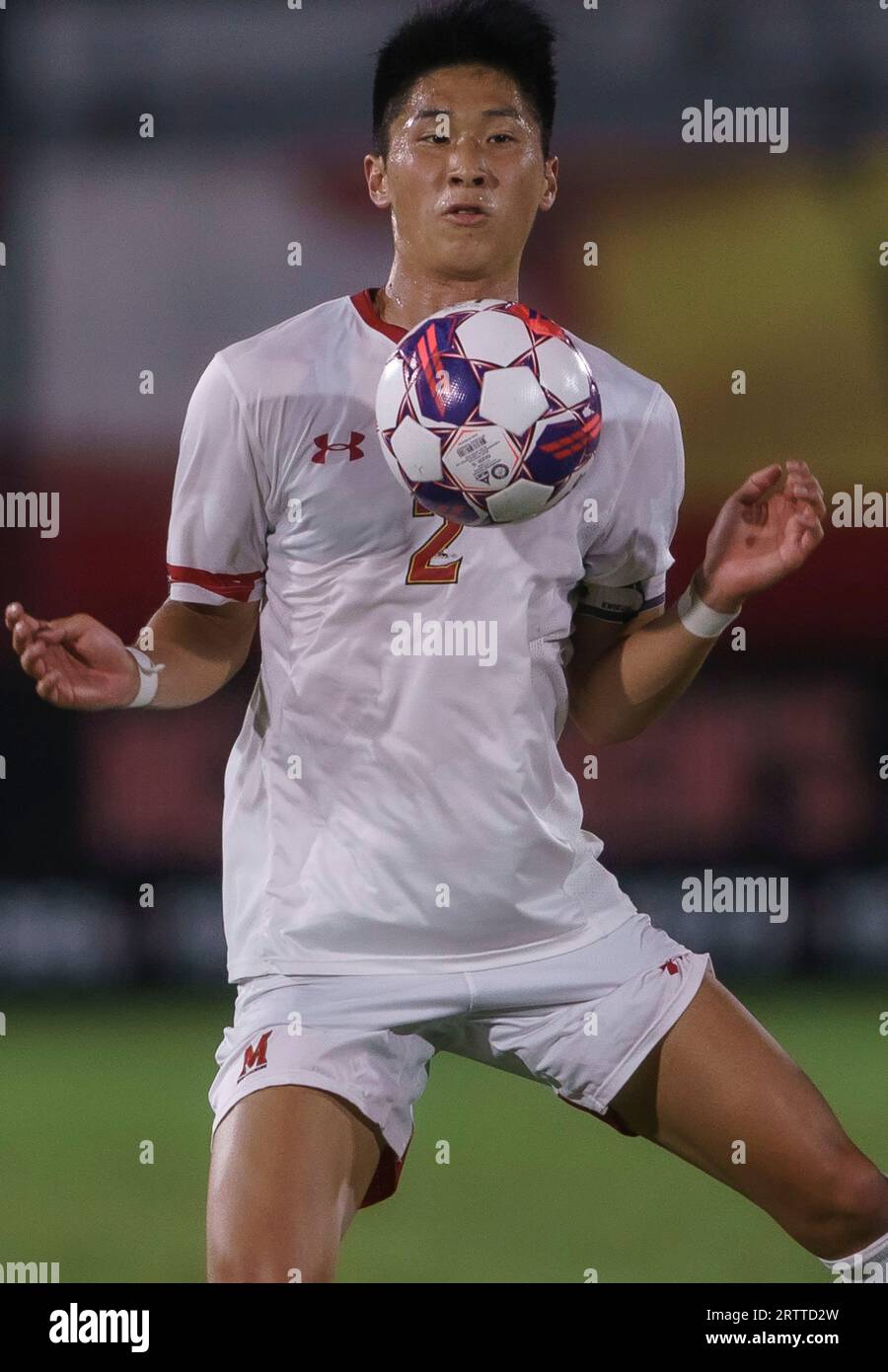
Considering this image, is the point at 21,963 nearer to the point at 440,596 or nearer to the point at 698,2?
the point at 440,596

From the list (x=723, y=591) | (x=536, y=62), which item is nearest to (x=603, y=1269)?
(x=723, y=591)

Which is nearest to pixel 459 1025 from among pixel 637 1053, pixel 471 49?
pixel 637 1053

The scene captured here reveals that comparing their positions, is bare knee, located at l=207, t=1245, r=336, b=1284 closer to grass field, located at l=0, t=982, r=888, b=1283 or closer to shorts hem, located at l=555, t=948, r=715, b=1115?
shorts hem, located at l=555, t=948, r=715, b=1115

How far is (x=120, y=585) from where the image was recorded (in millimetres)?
5625

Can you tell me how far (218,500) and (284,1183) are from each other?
3.50ft

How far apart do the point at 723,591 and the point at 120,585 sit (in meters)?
3.36

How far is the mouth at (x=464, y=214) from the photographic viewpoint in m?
2.63

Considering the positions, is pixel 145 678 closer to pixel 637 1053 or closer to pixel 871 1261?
pixel 637 1053

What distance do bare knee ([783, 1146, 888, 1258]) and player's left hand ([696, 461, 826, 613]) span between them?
86cm

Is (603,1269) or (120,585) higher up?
(120,585)

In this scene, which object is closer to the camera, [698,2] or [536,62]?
[536,62]

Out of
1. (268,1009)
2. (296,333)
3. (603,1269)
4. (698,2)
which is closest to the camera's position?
(268,1009)

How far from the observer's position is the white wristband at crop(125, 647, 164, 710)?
8.60 ft

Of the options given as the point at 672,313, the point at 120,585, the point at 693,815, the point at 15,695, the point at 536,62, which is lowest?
the point at 693,815
